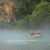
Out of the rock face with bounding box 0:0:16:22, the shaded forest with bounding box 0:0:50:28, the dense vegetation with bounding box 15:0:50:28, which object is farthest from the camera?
the rock face with bounding box 0:0:16:22

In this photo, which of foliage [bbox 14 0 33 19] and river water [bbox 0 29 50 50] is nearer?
river water [bbox 0 29 50 50]

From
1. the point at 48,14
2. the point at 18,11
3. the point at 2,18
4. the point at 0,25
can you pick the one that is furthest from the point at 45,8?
the point at 2,18

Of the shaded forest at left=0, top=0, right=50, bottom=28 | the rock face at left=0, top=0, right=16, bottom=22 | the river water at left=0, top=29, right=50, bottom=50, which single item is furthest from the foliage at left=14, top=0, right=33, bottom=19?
the river water at left=0, top=29, right=50, bottom=50

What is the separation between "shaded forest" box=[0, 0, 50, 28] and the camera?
11633 millimetres

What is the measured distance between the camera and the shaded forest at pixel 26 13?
1163 centimetres

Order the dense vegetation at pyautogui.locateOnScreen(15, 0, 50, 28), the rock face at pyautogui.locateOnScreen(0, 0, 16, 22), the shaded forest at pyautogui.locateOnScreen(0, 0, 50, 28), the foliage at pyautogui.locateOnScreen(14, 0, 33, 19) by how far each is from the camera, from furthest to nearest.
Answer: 1. the rock face at pyautogui.locateOnScreen(0, 0, 16, 22)
2. the foliage at pyautogui.locateOnScreen(14, 0, 33, 19)
3. the shaded forest at pyautogui.locateOnScreen(0, 0, 50, 28)
4. the dense vegetation at pyautogui.locateOnScreen(15, 0, 50, 28)

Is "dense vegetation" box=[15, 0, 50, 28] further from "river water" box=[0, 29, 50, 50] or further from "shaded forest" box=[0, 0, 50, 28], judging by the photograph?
"river water" box=[0, 29, 50, 50]

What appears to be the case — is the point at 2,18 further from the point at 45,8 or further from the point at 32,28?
the point at 32,28

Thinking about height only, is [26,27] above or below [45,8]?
below

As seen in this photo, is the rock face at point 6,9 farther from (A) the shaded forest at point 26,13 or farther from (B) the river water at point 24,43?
(B) the river water at point 24,43

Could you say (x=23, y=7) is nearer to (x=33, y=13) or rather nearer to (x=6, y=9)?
(x=6, y=9)

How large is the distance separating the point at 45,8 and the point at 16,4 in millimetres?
4333

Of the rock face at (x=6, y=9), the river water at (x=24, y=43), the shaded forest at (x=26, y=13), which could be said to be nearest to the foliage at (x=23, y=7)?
the shaded forest at (x=26, y=13)

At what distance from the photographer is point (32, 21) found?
11.7 meters
